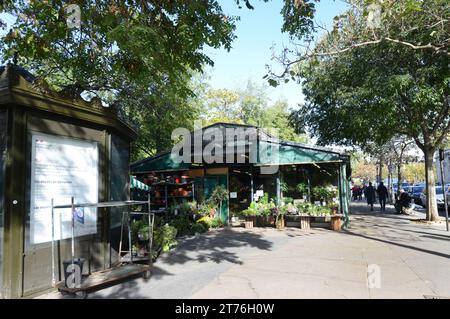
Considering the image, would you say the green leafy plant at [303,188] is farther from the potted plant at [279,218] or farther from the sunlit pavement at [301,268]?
the sunlit pavement at [301,268]

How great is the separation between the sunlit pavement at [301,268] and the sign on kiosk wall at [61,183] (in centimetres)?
118

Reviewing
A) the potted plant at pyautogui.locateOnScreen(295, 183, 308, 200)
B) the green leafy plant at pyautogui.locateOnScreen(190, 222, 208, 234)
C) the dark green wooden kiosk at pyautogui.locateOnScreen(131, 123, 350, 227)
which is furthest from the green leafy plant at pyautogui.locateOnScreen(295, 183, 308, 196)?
the green leafy plant at pyautogui.locateOnScreen(190, 222, 208, 234)

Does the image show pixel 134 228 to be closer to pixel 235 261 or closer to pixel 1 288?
pixel 235 261

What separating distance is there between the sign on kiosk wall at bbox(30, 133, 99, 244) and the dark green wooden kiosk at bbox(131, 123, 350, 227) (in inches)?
367

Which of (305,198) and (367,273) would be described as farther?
(305,198)

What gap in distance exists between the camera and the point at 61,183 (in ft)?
21.0

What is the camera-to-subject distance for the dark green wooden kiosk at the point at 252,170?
15.1 metres

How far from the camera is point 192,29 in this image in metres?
7.88

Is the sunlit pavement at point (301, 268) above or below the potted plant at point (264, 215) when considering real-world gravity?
below

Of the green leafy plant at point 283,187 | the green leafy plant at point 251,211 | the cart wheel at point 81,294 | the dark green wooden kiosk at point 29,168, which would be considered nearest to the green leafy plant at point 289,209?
the green leafy plant at point 283,187

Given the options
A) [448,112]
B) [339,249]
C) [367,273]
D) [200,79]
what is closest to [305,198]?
[339,249]

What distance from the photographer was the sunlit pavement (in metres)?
6.01
